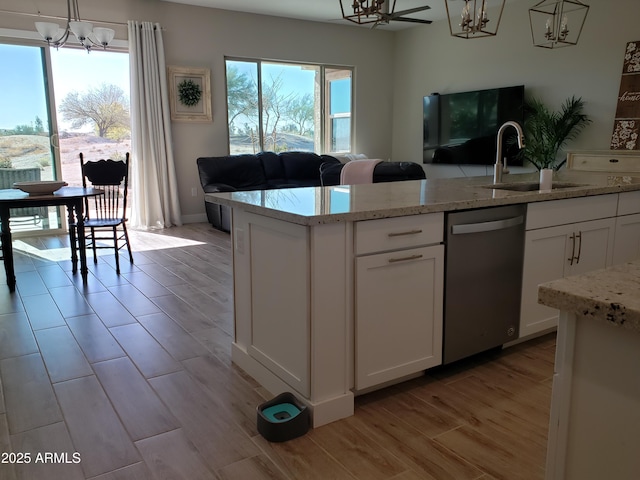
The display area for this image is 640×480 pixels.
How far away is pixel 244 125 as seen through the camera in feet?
24.5

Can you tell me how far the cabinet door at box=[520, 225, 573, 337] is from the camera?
8.79 ft

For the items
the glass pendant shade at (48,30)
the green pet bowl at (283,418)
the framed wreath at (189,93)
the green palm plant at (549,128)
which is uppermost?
the glass pendant shade at (48,30)

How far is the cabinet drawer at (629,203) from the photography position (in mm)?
3062

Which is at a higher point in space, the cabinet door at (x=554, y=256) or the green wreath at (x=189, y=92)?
the green wreath at (x=189, y=92)

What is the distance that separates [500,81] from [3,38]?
6.26 metres

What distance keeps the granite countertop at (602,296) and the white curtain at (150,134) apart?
20.9 feet

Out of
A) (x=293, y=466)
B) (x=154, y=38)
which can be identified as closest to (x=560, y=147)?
(x=154, y=38)

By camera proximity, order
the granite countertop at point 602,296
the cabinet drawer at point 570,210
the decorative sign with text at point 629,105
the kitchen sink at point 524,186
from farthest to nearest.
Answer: the decorative sign with text at point 629,105
the kitchen sink at point 524,186
the cabinet drawer at point 570,210
the granite countertop at point 602,296

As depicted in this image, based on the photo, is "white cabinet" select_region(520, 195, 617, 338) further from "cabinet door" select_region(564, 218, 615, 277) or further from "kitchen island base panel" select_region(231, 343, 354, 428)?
"kitchen island base panel" select_region(231, 343, 354, 428)

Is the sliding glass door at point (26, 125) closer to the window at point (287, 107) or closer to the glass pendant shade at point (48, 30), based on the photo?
the glass pendant shade at point (48, 30)

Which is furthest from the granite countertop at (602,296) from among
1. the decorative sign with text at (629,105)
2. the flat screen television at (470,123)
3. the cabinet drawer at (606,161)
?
the flat screen television at (470,123)

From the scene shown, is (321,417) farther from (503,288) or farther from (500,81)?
(500,81)

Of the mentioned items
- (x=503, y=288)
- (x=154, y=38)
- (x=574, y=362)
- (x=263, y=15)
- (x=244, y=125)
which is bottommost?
(x=503, y=288)

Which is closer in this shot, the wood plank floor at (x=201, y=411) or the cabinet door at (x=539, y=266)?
the wood plank floor at (x=201, y=411)
